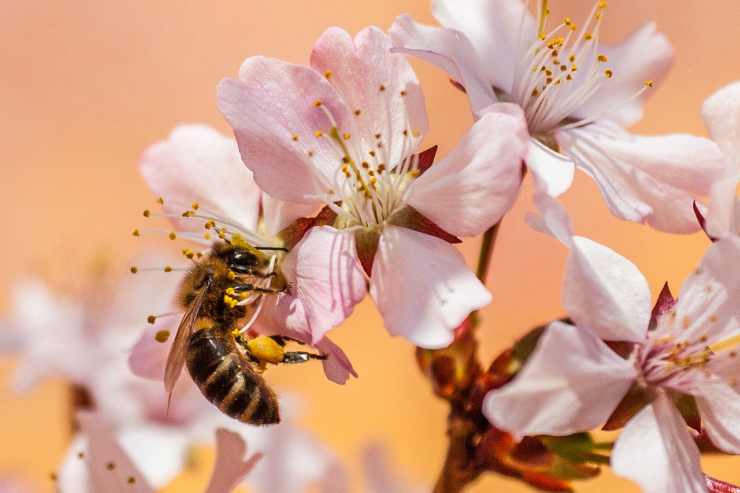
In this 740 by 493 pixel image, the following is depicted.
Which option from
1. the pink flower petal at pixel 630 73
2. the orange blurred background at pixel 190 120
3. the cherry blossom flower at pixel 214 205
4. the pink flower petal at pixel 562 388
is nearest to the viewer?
the pink flower petal at pixel 562 388

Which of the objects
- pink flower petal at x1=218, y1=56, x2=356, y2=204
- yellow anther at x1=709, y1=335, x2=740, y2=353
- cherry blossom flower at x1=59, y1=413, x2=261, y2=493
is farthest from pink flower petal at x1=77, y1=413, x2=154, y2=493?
yellow anther at x1=709, y1=335, x2=740, y2=353

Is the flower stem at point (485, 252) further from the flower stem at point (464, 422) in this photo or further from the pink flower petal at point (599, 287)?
the pink flower petal at point (599, 287)

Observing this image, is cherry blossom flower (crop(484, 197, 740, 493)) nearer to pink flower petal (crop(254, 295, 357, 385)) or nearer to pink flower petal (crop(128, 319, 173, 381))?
pink flower petal (crop(254, 295, 357, 385))

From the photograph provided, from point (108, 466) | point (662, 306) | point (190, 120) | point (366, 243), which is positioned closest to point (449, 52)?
point (366, 243)

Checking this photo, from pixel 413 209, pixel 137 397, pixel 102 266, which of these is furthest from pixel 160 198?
pixel 102 266

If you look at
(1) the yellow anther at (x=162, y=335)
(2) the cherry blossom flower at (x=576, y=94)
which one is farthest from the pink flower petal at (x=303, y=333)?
(2) the cherry blossom flower at (x=576, y=94)

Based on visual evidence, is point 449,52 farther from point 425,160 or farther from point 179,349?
point 179,349
